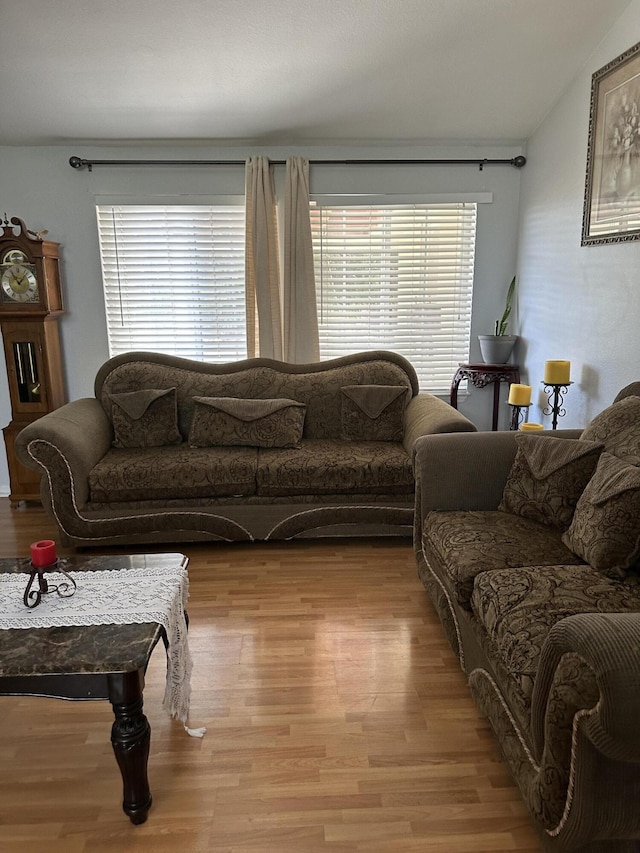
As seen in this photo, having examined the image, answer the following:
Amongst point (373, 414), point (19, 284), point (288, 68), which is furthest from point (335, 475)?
point (19, 284)

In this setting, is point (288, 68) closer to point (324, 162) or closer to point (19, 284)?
point (324, 162)

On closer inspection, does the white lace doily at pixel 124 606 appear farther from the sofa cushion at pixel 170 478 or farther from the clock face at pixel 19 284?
the clock face at pixel 19 284

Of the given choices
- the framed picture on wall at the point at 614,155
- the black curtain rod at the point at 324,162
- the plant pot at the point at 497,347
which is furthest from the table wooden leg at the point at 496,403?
the black curtain rod at the point at 324,162

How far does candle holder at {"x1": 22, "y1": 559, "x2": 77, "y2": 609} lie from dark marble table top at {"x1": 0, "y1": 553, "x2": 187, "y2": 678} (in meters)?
0.15

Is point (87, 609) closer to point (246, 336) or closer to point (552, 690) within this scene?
point (552, 690)

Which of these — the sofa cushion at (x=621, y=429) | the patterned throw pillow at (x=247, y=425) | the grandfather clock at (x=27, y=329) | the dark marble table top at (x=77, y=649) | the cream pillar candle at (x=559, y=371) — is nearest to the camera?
the dark marble table top at (x=77, y=649)

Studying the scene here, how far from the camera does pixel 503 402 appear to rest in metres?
4.35

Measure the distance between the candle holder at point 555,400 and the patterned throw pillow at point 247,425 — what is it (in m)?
1.41

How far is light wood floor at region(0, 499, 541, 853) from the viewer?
154 centimetres

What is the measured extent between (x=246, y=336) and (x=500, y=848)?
3201mm

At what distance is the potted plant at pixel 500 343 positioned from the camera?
3975mm

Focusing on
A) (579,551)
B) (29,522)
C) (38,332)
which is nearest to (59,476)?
(29,522)

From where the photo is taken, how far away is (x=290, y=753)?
1805 millimetres

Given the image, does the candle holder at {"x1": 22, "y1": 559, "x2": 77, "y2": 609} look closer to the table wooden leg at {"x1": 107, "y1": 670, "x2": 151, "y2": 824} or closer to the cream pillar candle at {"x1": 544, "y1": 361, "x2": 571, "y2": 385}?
the table wooden leg at {"x1": 107, "y1": 670, "x2": 151, "y2": 824}
